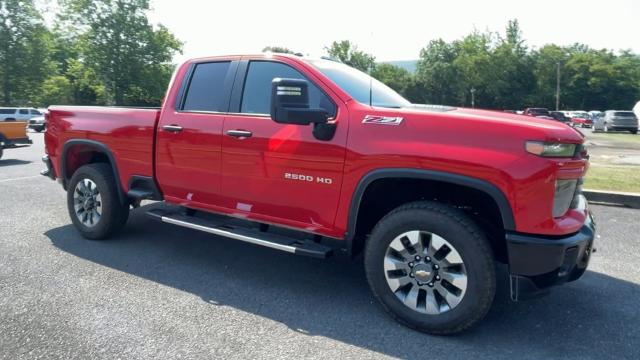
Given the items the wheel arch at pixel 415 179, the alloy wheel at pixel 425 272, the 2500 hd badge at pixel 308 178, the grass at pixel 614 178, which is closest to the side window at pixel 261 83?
the 2500 hd badge at pixel 308 178

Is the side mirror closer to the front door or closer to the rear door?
the front door

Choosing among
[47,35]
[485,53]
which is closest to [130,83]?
[47,35]

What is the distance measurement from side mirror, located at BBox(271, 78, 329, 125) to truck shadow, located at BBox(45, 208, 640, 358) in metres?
1.46

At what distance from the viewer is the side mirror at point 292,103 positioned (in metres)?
3.49

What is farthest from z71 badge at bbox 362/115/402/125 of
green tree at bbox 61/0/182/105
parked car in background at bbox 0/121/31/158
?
green tree at bbox 61/0/182/105

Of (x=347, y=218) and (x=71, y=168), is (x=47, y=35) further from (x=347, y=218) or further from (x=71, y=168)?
(x=347, y=218)

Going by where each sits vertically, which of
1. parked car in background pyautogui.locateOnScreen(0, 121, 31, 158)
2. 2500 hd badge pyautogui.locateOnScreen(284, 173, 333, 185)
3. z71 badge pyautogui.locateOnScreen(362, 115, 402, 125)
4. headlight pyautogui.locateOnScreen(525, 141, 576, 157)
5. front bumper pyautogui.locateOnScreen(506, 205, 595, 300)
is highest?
z71 badge pyautogui.locateOnScreen(362, 115, 402, 125)

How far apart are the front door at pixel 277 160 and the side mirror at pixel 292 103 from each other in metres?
0.22

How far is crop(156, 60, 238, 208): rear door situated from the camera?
14.5ft

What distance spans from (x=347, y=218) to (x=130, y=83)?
174ft

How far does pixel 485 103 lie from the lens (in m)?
66.7

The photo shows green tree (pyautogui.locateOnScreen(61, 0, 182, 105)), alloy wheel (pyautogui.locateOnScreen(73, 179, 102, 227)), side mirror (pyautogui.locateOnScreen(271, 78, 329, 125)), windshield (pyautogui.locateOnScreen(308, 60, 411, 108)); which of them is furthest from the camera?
green tree (pyautogui.locateOnScreen(61, 0, 182, 105))

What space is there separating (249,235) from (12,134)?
1270 centimetres

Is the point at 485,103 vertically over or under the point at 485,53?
under
